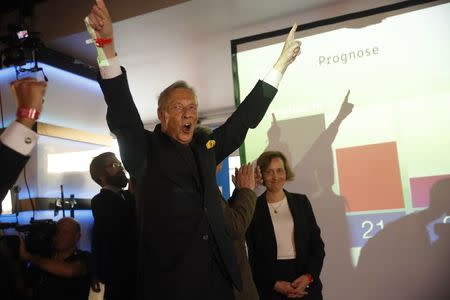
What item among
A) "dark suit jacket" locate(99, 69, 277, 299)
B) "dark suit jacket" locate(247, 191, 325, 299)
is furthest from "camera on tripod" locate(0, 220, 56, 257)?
"dark suit jacket" locate(99, 69, 277, 299)

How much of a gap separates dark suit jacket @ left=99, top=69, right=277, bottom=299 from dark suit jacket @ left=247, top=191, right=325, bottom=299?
2.94 ft

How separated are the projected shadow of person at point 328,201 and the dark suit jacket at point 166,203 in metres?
1.53

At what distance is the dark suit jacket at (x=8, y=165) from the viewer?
0.99 meters

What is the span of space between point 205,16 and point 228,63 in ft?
3.14

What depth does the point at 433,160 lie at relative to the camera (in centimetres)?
259

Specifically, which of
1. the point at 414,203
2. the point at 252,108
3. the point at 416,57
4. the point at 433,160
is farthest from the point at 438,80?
the point at 252,108

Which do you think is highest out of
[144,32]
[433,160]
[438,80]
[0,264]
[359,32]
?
[144,32]

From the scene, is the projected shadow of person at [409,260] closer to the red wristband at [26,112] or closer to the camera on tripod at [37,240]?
the camera on tripod at [37,240]

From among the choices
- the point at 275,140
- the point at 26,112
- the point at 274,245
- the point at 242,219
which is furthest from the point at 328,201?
the point at 26,112

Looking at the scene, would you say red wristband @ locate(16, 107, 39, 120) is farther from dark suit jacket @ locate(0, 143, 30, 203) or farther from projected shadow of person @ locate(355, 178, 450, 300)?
projected shadow of person @ locate(355, 178, 450, 300)

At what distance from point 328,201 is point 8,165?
2.23 meters

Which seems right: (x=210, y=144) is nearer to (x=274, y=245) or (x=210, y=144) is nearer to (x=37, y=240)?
(x=274, y=245)

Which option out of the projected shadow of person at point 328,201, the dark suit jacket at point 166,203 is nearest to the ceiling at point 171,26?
the projected shadow of person at point 328,201

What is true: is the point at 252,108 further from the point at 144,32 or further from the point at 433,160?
the point at 144,32
